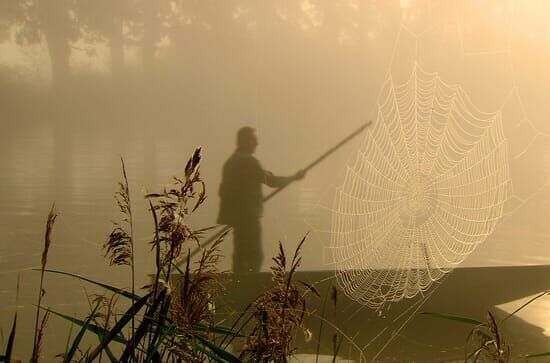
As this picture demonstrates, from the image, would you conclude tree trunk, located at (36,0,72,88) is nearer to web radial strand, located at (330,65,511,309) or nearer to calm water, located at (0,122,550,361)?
calm water, located at (0,122,550,361)

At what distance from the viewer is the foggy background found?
1.73 m

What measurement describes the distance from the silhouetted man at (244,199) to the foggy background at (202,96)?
3 centimetres

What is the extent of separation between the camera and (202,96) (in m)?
1.94

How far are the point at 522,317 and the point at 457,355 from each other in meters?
0.48

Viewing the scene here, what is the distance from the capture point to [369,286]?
91.4 inches

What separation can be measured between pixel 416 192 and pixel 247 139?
2.69ft

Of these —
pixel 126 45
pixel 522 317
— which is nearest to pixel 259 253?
pixel 126 45

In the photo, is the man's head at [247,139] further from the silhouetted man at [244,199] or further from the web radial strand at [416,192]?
the web radial strand at [416,192]

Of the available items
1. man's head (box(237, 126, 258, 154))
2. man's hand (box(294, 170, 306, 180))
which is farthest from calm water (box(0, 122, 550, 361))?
man's hand (box(294, 170, 306, 180))

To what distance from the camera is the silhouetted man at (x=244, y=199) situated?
6.60 ft

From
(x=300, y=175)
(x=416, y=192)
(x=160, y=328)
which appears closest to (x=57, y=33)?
(x=300, y=175)

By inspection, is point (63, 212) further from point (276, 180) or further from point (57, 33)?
point (276, 180)

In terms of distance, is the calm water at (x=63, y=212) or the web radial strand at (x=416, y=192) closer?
the calm water at (x=63, y=212)

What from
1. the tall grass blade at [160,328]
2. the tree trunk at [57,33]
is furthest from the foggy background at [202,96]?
the tall grass blade at [160,328]
